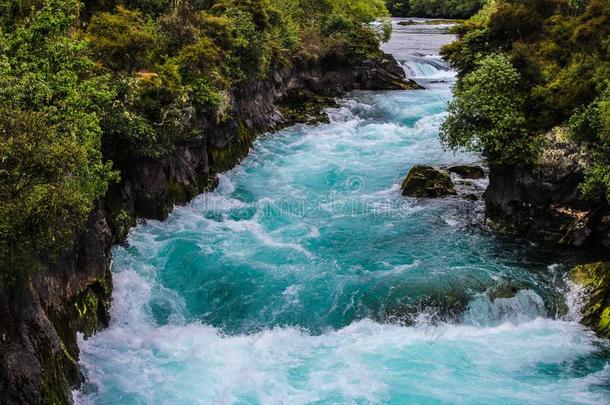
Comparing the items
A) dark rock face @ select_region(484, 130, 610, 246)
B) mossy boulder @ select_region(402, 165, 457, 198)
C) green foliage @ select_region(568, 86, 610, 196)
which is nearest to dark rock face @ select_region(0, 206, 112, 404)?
mossy boulder @ select_region(402, 165, 457, 198)

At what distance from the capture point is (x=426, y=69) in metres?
52.7

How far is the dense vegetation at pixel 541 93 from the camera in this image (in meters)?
19.3

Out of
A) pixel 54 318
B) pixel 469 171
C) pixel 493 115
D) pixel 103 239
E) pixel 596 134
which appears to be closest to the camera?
pixel 54 318

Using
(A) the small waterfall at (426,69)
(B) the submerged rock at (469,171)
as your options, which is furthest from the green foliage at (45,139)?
(A) the small waterfall at (426,69)

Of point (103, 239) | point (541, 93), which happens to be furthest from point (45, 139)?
point (541, 93)

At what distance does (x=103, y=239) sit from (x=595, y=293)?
1422cm

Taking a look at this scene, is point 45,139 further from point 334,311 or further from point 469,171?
point 469,171

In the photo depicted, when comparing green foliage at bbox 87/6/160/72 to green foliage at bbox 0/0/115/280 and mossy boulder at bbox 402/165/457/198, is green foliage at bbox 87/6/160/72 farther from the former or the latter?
mossy boulder at bbox 402/165/457/198

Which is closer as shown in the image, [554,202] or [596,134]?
[596,134]

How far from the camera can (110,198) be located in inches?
786

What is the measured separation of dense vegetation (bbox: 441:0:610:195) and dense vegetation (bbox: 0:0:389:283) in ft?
35.1

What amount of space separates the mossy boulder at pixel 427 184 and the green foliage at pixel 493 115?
4.03 m

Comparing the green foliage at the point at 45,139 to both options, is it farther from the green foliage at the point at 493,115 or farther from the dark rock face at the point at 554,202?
the dark rock face at the point at 554,202

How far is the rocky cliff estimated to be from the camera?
10.8 m
